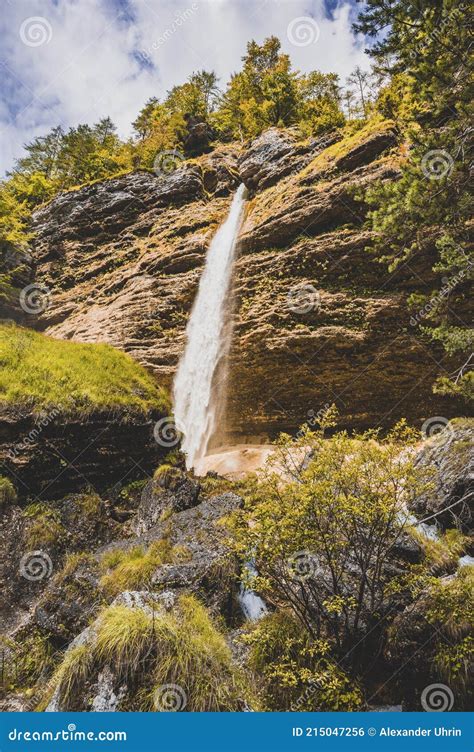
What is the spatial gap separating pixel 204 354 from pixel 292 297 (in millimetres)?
4581

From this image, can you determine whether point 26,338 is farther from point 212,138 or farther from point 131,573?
point 212,138

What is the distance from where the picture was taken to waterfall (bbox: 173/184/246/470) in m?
16.9

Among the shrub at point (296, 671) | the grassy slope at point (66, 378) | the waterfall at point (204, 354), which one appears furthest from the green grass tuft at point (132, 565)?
the waterfall at point (204, 354)

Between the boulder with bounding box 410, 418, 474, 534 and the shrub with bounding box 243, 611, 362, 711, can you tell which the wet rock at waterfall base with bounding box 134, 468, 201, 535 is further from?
the boulder with bounding box 410, 418, 474, 534

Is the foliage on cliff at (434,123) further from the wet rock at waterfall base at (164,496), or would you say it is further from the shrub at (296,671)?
the wet rock at waterfall base at (164,496)

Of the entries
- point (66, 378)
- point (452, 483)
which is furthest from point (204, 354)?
point (452, 483)

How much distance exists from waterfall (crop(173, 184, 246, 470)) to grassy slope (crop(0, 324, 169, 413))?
3.62 metres

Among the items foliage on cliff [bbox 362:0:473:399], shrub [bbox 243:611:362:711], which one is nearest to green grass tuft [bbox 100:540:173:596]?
shrub [bbox 243:611:362:711]

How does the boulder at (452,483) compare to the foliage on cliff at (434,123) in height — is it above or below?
below

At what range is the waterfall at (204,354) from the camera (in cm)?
1691

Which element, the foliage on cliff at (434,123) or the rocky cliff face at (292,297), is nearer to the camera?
the foliage on cliff at (434,123)

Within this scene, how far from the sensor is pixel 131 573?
6.90m

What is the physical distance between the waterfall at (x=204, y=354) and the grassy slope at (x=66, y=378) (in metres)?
3.62

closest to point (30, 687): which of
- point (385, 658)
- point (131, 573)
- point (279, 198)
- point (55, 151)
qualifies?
point (131, 573)
